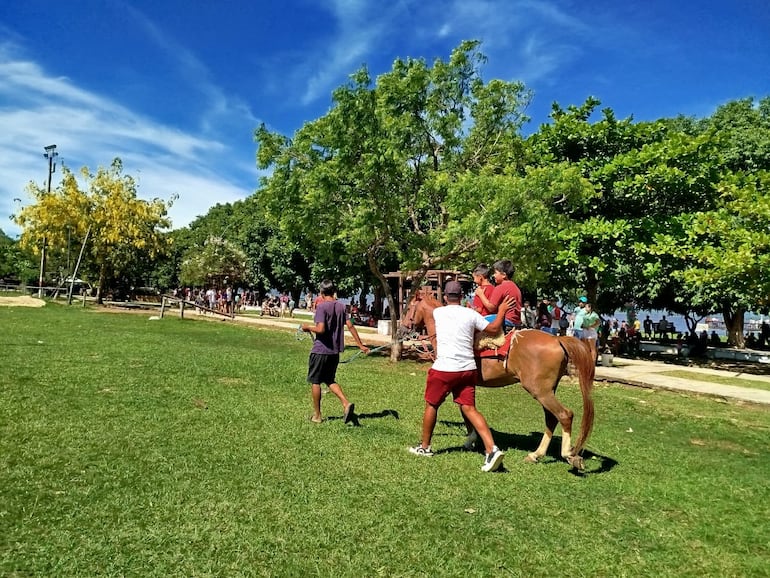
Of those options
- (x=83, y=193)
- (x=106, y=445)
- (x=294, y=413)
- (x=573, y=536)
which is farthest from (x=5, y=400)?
(x=83, y=193)

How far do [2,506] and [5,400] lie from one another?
162 inches

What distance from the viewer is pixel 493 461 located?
618 cm

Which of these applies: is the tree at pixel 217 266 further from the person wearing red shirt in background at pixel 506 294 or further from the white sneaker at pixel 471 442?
the white sneaker at pixel 471 442

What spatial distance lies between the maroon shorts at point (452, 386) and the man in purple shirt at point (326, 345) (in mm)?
1790

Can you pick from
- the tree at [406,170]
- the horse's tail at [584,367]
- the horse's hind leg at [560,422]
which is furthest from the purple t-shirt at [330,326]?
the tree at [406,170]

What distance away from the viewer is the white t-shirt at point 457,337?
655cm

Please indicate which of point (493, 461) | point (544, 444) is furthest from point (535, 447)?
point (493, 461)

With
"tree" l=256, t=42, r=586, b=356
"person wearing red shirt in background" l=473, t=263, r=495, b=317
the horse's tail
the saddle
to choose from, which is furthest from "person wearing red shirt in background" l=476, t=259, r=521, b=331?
"tree" l=256, t=42, r=586, b=356

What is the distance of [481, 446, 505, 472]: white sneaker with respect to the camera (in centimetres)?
618

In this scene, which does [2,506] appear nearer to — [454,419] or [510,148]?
[454,419]

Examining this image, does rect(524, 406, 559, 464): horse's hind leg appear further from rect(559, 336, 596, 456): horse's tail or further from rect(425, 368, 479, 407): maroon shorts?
rect(425, 368, 479, 407): maroon shorts

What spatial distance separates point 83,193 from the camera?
3625cm

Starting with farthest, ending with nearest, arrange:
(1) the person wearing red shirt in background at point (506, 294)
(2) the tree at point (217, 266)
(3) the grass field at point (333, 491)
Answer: (2) the tree at point (217, 266) < (1) the person wearing red shirt in background at point (506, 294) < (3) the grass field at point (333, 491)

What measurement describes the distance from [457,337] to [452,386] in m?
0.57
